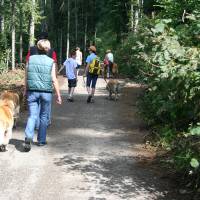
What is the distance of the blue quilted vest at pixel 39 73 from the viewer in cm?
926

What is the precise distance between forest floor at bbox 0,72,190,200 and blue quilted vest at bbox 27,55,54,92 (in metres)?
1.26

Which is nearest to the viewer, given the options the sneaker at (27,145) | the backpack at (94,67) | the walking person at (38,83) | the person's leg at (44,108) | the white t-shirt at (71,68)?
the sneaker at (27,145)

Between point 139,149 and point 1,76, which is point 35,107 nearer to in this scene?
point 139,149

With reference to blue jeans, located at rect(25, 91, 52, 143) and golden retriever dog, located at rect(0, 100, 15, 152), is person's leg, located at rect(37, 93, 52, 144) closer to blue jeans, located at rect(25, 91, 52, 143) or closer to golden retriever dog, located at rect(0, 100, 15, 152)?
blue jeans, located at rect(25, 91, 52, 143)

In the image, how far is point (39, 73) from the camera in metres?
9.29

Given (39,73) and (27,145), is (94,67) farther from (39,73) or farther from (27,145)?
(27,145)

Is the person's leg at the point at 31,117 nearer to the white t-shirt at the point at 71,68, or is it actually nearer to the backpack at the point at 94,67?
the backpack at the point at 94,67

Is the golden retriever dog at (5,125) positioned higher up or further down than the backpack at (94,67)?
further down

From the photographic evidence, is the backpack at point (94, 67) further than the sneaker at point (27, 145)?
Yes

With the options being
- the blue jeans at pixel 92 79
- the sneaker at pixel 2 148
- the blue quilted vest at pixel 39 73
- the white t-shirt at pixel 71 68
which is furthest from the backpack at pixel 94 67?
the sneaker at pixel 2 148

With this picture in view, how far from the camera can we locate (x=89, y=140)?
1050 cm

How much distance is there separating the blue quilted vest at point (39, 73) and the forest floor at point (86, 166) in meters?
1.26

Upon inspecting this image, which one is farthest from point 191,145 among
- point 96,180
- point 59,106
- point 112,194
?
point 59,106

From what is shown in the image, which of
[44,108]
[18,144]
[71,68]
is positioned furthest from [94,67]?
[44,108]
